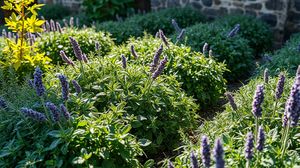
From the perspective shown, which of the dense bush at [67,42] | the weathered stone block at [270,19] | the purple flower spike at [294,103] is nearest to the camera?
the purple flower spike at [294,103]

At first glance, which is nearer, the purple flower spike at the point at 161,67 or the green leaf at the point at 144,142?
the green leaf at the point at 144,142

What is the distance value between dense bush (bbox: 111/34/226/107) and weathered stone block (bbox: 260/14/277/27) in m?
2.69

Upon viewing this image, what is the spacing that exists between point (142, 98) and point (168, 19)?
4008 mm

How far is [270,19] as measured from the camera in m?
7.20

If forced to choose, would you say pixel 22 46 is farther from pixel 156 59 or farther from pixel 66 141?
pixel 66 141

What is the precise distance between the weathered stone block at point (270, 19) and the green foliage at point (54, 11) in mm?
5126

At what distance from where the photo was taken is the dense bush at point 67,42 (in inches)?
221

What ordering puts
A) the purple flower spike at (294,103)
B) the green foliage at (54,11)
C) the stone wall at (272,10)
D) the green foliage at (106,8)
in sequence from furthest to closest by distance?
1. the green foliage at (54,11)
2. the green foliage at (106,8)
3. the stone wall at (272,10)
4. the purple flower spike at (294,103)

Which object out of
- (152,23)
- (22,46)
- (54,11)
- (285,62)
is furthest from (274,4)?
(54,11)

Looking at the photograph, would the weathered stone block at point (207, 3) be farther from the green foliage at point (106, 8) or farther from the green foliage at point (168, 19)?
the green foliage at point (106, 8)

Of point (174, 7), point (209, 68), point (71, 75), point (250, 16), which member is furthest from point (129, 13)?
point (71, 75)

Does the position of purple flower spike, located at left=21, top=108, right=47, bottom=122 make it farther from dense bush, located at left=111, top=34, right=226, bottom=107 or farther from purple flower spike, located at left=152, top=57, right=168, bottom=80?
dense bush, located at left=111, top=34, right=226, bottom=107

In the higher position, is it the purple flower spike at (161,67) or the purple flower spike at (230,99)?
the purple flower spike at (161,67)

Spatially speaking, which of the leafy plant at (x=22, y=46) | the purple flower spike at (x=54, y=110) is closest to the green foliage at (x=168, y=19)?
the leafy plant at (x=22, y=46)
